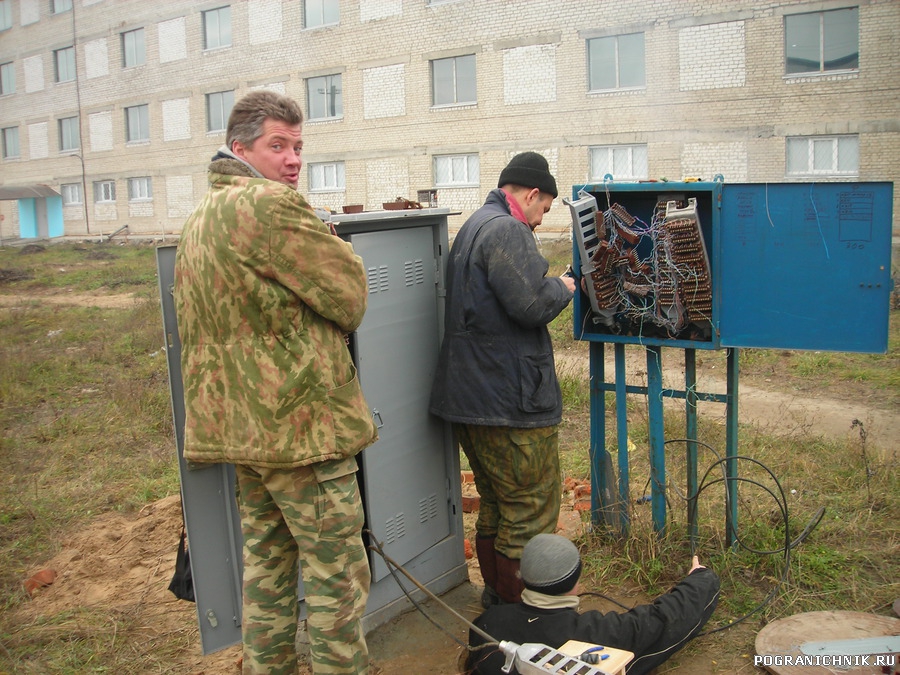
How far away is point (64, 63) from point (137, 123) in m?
5.25

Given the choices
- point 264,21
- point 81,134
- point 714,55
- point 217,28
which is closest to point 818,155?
point 714,55

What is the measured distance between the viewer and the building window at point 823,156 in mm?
17938

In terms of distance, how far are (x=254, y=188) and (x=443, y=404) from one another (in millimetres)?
1431

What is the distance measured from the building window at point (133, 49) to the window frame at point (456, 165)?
13.8 meters

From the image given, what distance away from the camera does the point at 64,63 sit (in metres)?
34.0

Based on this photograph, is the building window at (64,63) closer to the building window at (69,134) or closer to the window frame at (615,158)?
the building window at (69,134)

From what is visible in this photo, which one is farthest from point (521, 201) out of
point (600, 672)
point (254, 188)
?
point (600, 672)

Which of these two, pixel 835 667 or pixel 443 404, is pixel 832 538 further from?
pixel 443 404

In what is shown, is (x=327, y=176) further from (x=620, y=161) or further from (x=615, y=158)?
(x=620, y=161)

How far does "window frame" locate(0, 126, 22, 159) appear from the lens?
37.1 metres

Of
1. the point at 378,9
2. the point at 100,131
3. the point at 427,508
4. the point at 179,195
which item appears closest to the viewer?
the point at 427,508

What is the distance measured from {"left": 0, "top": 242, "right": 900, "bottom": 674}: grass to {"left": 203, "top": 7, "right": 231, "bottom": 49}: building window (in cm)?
2043

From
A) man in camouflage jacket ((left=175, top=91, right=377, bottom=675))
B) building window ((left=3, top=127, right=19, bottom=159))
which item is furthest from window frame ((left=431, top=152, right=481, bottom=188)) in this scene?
Result: building window ((left=3, top=127, right=19, bottom=159))

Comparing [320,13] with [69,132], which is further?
[69,132]
